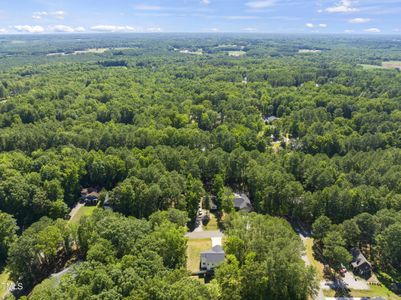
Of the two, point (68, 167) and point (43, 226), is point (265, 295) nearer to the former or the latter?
point (43, 226)

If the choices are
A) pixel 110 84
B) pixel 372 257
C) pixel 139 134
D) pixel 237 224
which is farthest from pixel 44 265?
pixel 110 84

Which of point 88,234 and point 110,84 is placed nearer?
point 88,234

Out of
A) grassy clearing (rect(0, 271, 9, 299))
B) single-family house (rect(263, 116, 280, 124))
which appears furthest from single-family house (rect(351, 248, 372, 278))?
single-family house (rect(263, 116, 280, 124))

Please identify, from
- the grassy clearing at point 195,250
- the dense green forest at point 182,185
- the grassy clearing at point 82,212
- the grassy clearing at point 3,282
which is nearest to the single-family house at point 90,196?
the grassy clearing at point 82,212

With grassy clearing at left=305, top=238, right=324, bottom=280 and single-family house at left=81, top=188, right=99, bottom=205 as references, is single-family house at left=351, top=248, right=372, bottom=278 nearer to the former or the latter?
grassy clearing at left=305, top=238, right=324, bottom=280

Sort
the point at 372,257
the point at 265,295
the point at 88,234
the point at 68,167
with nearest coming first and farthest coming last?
the point at 265,295
the point at 88,234
the point at 372,257
the point at 68,167

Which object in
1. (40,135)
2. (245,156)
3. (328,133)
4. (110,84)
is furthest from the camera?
(110,84)

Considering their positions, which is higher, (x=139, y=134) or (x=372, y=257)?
(x=139, y=134)
